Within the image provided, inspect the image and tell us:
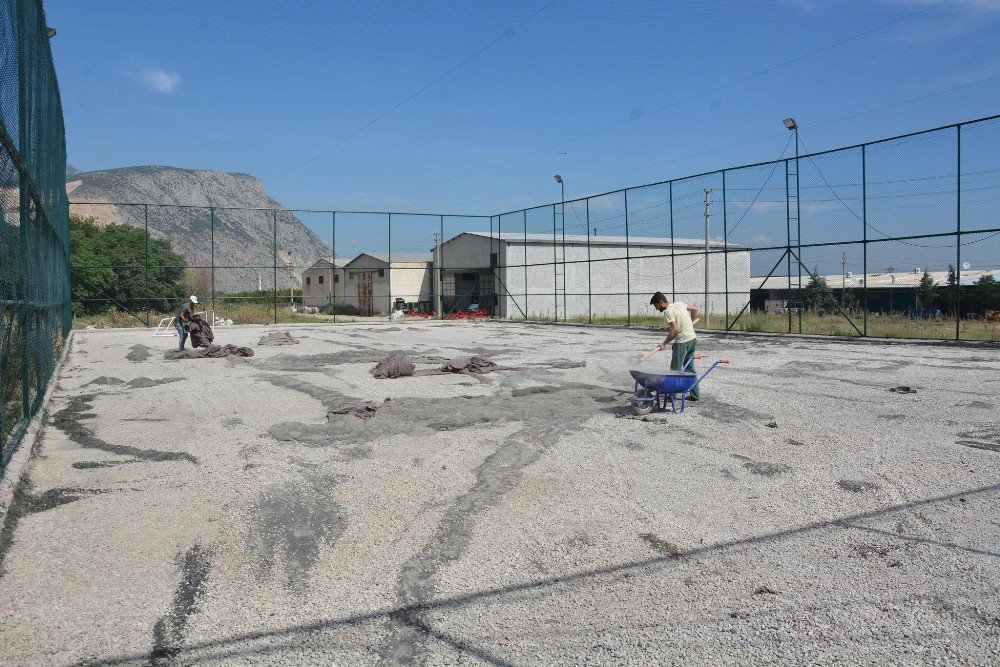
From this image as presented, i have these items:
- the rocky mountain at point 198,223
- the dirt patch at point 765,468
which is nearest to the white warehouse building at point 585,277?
the dirt patch at point 765,468

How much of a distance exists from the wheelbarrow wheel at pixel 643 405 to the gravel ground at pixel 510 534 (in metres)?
0.13

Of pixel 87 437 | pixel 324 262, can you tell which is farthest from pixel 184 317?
pixel 324 262

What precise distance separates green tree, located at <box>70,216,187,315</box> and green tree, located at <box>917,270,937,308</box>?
28.9 metres

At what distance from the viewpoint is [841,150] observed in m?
19.6

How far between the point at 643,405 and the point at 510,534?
452 centimetres

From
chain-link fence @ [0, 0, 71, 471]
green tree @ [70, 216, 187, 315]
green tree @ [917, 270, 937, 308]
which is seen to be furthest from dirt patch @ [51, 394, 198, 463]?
green tree @ [917, 270, 937, 308]

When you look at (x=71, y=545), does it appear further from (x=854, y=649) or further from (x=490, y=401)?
(x=490, y=401)

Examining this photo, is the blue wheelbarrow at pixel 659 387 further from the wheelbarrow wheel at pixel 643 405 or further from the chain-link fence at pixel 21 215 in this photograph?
the chain-link fence at pixel 21 215

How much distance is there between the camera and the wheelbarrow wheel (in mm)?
8477

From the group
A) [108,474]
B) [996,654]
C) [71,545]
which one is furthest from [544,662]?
[108,474]

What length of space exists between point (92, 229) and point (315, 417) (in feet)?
143

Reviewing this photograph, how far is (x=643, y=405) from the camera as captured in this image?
8805 mm

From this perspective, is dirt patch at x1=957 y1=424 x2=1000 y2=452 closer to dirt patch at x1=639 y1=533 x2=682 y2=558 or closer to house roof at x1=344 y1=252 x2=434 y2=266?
dirt patch at x1=639 y1=533 x2=682 y2=558

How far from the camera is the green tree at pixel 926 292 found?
87.3 feet
